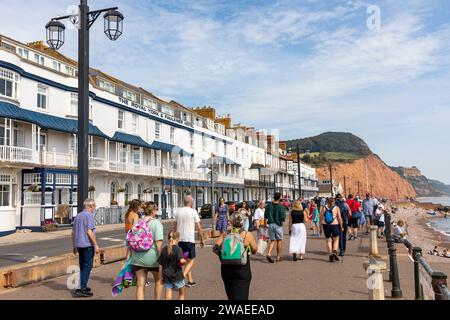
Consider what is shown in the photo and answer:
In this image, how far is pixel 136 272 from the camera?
6.22 metres

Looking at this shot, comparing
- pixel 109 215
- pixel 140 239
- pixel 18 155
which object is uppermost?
pixel 18 155

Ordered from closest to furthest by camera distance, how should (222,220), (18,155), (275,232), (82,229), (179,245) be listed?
(82,229), (179,245), (275,232), (222,220), (18,155)

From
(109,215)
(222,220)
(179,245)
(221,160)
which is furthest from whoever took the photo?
(221,160)

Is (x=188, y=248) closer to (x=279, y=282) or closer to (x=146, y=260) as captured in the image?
(x=279, y=282)

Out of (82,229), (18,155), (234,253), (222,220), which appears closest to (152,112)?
(18,155)

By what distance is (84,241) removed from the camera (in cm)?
748

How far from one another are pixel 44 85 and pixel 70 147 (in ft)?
14.7

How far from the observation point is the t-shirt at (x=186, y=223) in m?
8.23

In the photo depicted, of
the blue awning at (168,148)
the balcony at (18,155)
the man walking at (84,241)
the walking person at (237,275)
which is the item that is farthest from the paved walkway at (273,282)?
the blue awning at (168,148)

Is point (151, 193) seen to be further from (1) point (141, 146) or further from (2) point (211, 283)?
(2) point (211, 283)

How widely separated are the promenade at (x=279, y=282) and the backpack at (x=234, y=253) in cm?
206

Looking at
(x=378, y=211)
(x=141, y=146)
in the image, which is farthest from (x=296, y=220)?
(x=141, y=146)

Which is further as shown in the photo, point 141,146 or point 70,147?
point 141,146

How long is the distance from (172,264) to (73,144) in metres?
25.3
